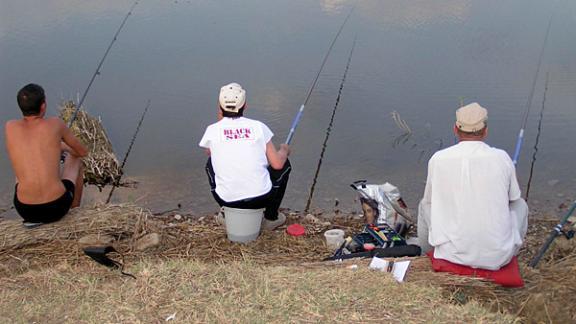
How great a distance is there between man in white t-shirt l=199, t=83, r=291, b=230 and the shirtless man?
2.54 feet

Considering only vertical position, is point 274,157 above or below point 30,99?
below

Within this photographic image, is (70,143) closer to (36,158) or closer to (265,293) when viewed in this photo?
(36,158)

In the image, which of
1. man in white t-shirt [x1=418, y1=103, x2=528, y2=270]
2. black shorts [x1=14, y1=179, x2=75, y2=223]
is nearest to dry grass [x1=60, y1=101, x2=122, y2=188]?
black shorts [x1=14, y1=179, x2=75, y2=223]

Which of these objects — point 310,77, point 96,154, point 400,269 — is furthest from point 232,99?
point 310,77

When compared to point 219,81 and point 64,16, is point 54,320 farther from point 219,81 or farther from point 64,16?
point 64,16

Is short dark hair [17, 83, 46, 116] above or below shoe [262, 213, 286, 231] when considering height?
above

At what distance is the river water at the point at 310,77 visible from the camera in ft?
15.9

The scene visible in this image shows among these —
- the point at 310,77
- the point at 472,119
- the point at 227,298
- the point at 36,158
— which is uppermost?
the point at 472,119

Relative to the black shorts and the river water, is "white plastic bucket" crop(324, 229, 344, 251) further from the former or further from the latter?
the black shorts

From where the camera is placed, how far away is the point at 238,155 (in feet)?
11.0

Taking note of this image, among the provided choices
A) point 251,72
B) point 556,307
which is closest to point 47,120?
point 556,307

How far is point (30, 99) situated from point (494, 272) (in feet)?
7.75

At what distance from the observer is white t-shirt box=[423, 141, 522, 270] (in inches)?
105

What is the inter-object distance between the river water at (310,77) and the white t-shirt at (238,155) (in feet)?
3.23
